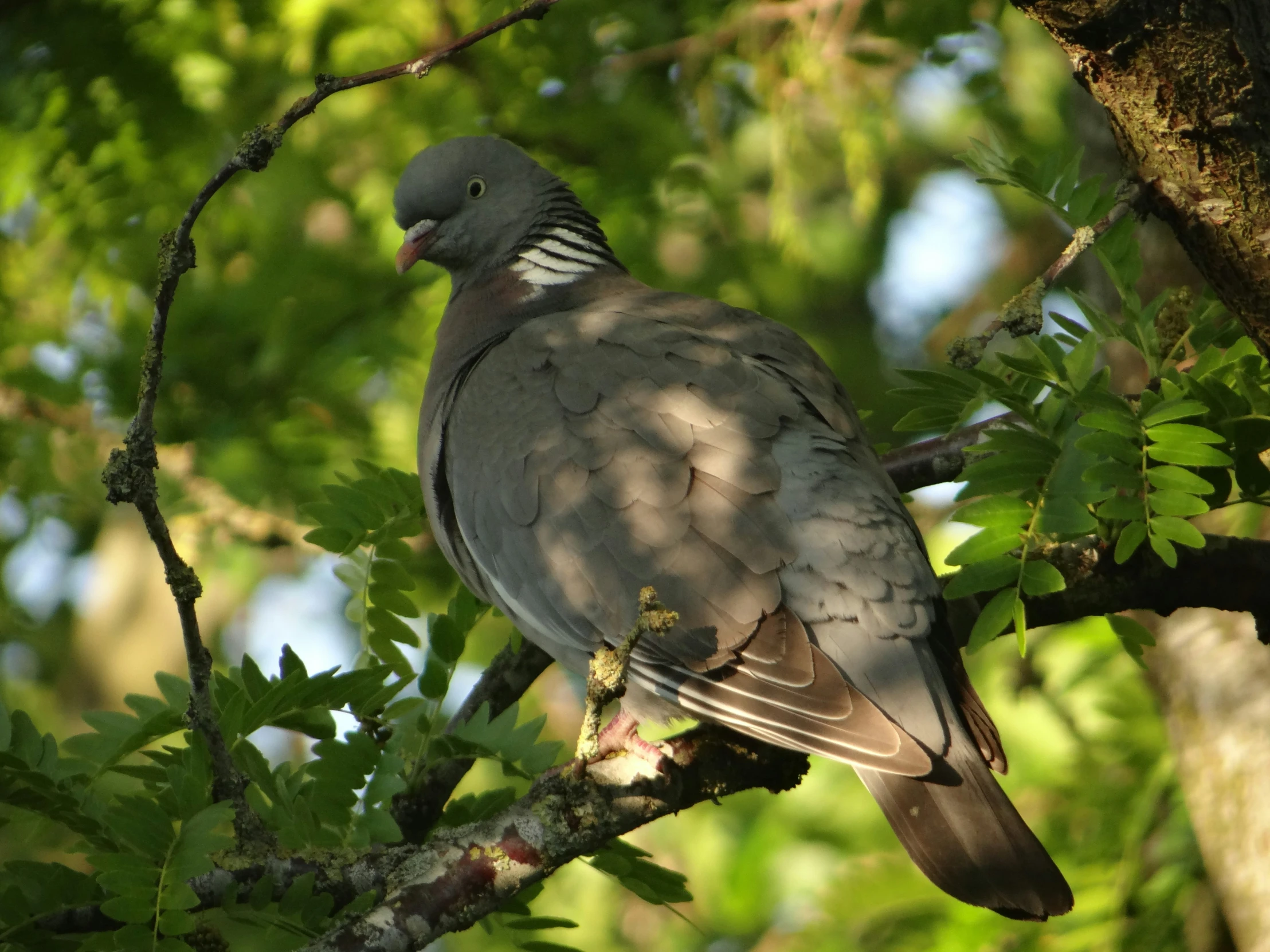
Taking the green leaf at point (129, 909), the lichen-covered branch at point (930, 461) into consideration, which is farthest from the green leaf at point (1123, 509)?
the green leaf at point (129, 909)

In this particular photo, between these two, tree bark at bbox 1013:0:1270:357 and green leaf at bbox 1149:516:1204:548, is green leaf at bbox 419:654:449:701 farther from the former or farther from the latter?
tree bark at bbox 1013:0:1270:357

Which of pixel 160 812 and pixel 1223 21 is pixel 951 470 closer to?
pixel 1223 21

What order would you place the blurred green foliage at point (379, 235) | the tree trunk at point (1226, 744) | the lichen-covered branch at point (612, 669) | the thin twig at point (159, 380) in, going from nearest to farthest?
the lichen-covered branch at point (612, 669) < the thin twig at point (159, 380) < the tree trunk at point (1226, 744) < the blurred green foliage at point (379, 235)

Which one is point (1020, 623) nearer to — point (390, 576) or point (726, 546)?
point (726, 546)

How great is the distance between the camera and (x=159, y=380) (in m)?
1.89

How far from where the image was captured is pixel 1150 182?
2.28m

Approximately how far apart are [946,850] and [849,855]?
290cm

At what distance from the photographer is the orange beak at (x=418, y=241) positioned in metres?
4.18

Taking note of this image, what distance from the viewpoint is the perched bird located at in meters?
2.52

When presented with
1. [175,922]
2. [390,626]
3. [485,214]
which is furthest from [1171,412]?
[485,214]

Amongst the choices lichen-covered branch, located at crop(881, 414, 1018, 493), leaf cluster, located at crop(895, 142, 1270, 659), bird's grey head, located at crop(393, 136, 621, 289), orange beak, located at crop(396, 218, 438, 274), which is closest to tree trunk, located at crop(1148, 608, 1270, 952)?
lichen-covered branch, located at crop(881, 414, 1018, 493)

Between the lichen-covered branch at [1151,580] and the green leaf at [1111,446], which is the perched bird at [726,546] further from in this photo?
the green leaf at [1111,446]

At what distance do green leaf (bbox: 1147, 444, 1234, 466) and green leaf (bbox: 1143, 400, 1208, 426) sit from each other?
0.16 feet

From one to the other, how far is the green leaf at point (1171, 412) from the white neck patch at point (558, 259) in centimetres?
213
